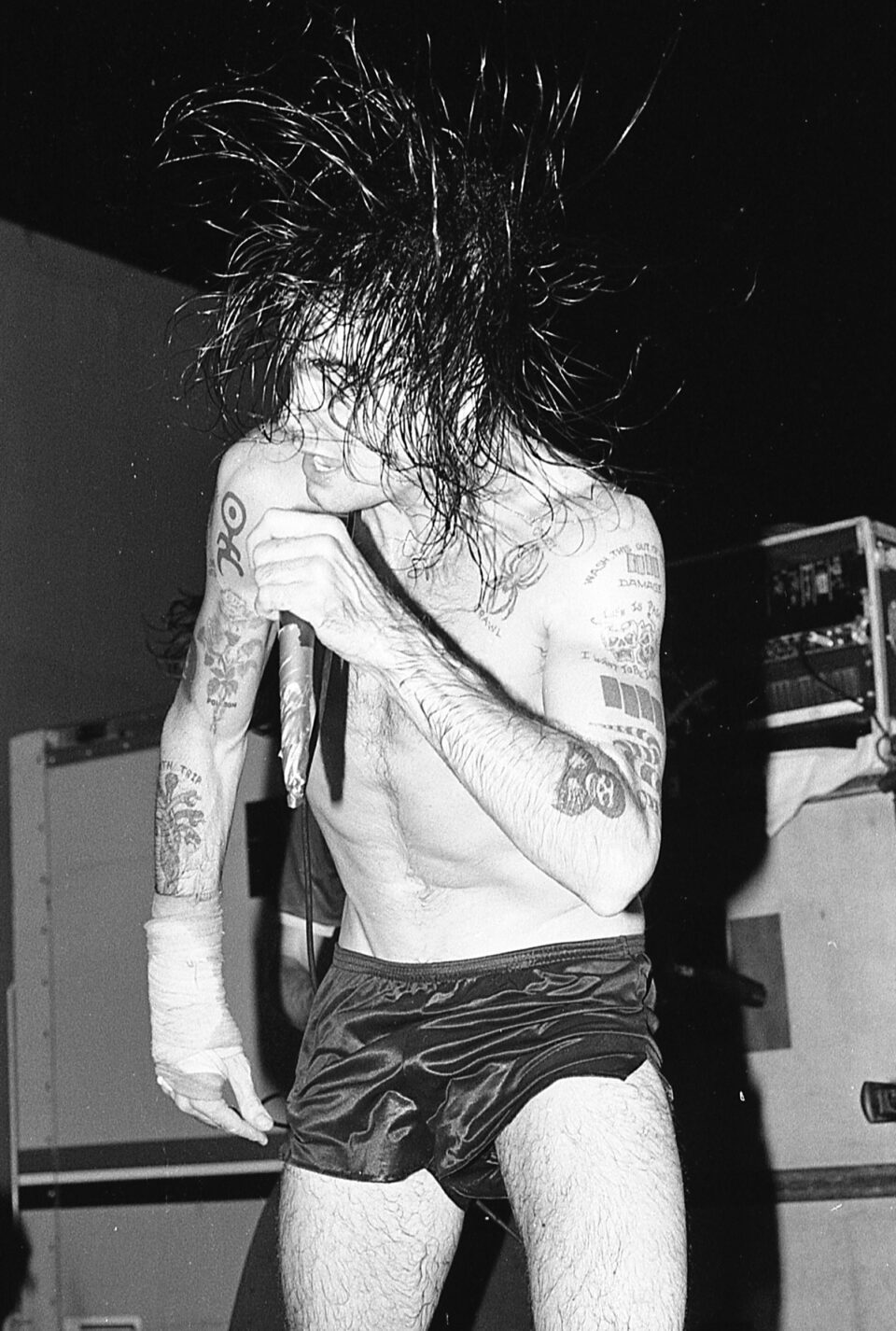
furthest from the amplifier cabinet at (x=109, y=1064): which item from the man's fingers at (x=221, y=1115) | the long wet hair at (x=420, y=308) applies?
the long wet hair at (x=420, y=308)

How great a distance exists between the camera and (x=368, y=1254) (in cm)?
124

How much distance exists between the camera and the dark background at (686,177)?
7.17 ft

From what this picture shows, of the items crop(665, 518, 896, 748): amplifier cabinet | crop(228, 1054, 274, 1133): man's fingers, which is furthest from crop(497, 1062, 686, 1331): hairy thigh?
crop(665, 518, 896, 748): amplifier cabinet

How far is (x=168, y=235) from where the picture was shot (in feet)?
9.62

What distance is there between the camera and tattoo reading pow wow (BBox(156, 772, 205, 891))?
1.39 meters

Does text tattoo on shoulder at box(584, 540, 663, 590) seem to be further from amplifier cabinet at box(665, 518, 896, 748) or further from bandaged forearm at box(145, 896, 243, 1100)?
amplifier cabinet at box(665, 518, 896, 748)

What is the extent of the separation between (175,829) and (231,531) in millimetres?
253

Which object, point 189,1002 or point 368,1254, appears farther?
point 189,1002

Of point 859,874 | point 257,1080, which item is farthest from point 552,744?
point 257,1080

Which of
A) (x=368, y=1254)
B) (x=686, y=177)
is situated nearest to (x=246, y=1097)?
(x=368, y=1254)

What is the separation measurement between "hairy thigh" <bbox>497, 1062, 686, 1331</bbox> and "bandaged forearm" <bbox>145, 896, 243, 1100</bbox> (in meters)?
0.29

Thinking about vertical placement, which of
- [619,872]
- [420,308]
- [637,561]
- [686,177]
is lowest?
[619,872]

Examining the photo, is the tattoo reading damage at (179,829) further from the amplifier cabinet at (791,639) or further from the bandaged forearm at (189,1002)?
the amplifier cabinet at (791,639)

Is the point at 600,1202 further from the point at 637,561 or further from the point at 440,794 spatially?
the point at 637,561
